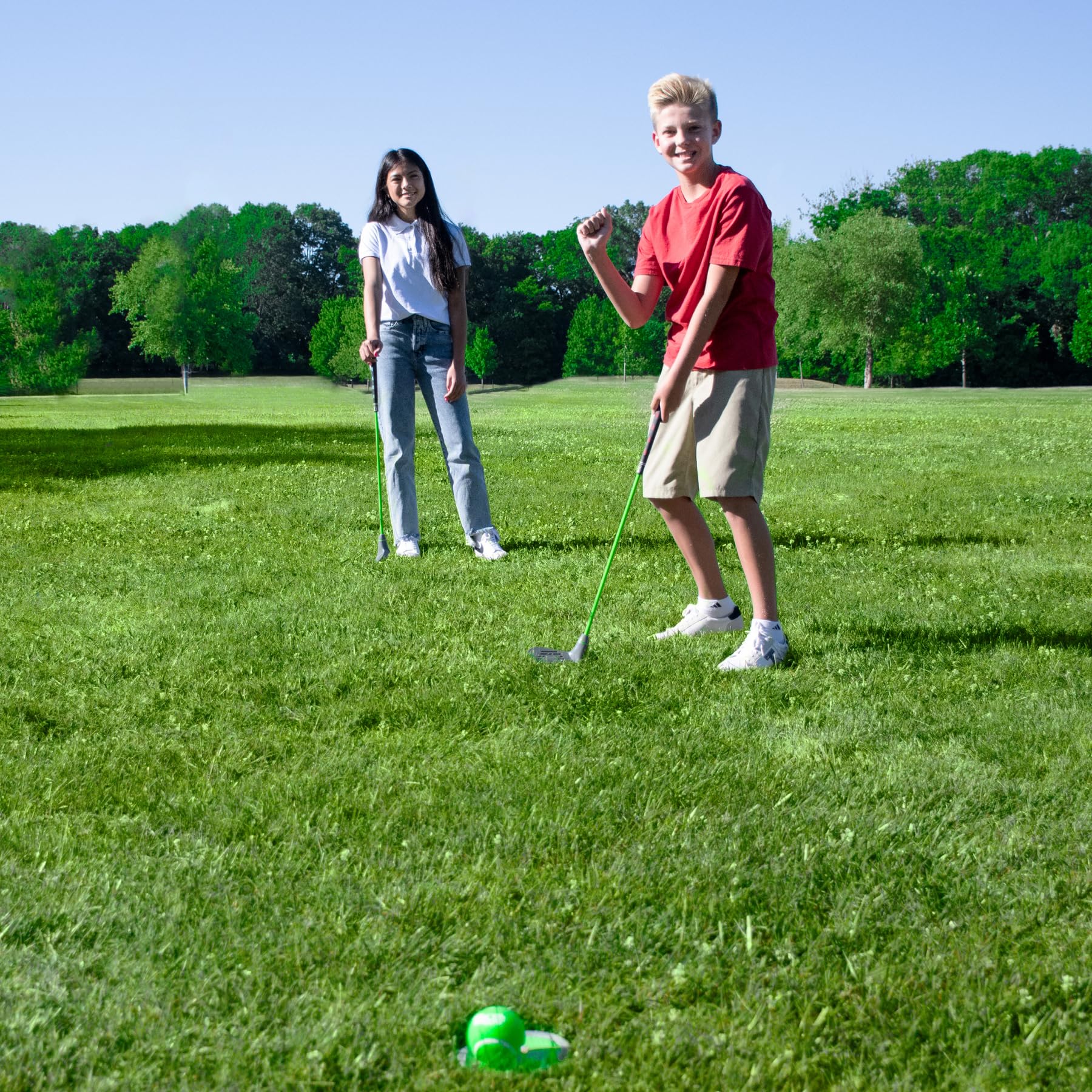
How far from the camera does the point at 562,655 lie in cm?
478

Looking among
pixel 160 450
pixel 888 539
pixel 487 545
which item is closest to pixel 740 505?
pixel 487 545

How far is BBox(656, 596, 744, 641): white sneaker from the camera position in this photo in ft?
17.1

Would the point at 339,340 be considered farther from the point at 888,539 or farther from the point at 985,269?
the point at 985,269

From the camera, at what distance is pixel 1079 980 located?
2418 millimetres

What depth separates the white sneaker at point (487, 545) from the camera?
720 centimetres

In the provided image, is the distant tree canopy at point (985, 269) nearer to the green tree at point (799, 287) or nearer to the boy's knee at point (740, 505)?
the green tree at point (799, 287)

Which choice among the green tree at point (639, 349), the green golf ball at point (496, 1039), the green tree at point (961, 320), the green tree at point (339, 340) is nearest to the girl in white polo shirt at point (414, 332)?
the green golf ball at point (496, 1039)

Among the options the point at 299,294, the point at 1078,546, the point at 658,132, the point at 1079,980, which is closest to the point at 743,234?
the point at 658,132

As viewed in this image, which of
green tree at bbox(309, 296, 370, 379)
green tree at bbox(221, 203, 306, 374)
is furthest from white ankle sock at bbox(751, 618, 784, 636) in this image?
green tree at bbox(221, 203, 306, 374)

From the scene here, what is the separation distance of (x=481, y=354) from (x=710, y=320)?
168 feet

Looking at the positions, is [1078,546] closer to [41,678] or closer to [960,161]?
[41,678]

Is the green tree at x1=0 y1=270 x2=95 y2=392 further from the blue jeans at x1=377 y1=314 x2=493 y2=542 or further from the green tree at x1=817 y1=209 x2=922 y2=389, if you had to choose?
the blue jeans at x1=377 y1=314 x2=493 y2=542

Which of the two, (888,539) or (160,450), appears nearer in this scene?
(888,539)

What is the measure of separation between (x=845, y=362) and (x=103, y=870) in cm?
6846
